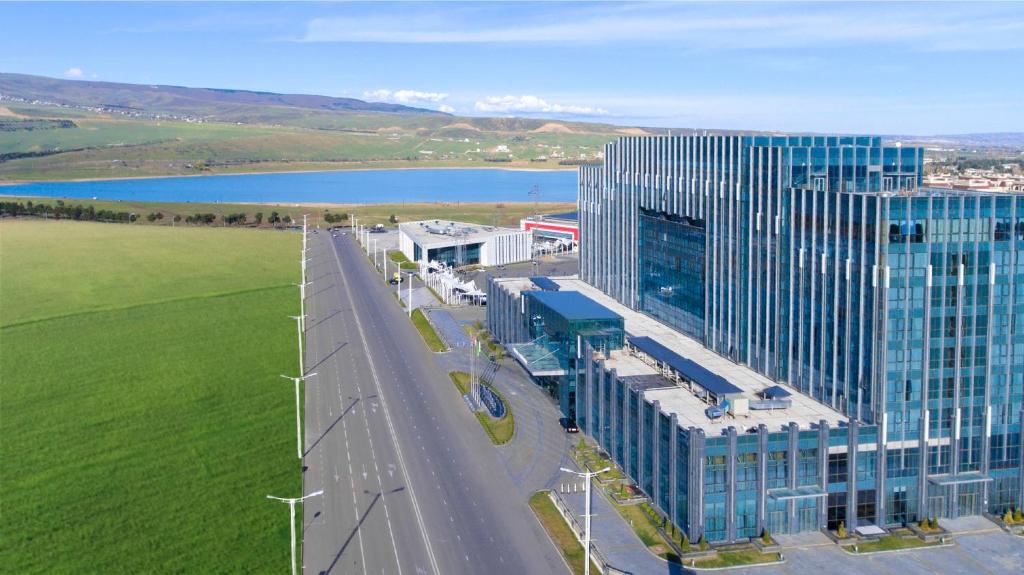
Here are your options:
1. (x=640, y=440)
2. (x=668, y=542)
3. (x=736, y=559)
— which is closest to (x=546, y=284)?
(x=640, y=440)

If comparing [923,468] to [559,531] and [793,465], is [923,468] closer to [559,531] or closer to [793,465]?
[793,465]

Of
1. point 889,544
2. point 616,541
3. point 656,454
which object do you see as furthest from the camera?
point 656,454

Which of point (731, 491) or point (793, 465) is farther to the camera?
point (793, 465)

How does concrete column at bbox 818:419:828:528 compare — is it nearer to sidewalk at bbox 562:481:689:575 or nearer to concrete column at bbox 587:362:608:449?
sidewalk at bbox 562:481:689:575

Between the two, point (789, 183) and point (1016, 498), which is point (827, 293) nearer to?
point (789, 183)

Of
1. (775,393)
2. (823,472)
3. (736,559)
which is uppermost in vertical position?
(775,393)

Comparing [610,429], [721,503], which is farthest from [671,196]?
[721,503]

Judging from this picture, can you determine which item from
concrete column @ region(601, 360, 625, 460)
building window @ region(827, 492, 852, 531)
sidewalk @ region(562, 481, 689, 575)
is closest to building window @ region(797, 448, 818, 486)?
building window @ region(827, 492, 852, 531)

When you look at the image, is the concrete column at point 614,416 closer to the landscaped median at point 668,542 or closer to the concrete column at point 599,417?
the concrete column at point 599,417
